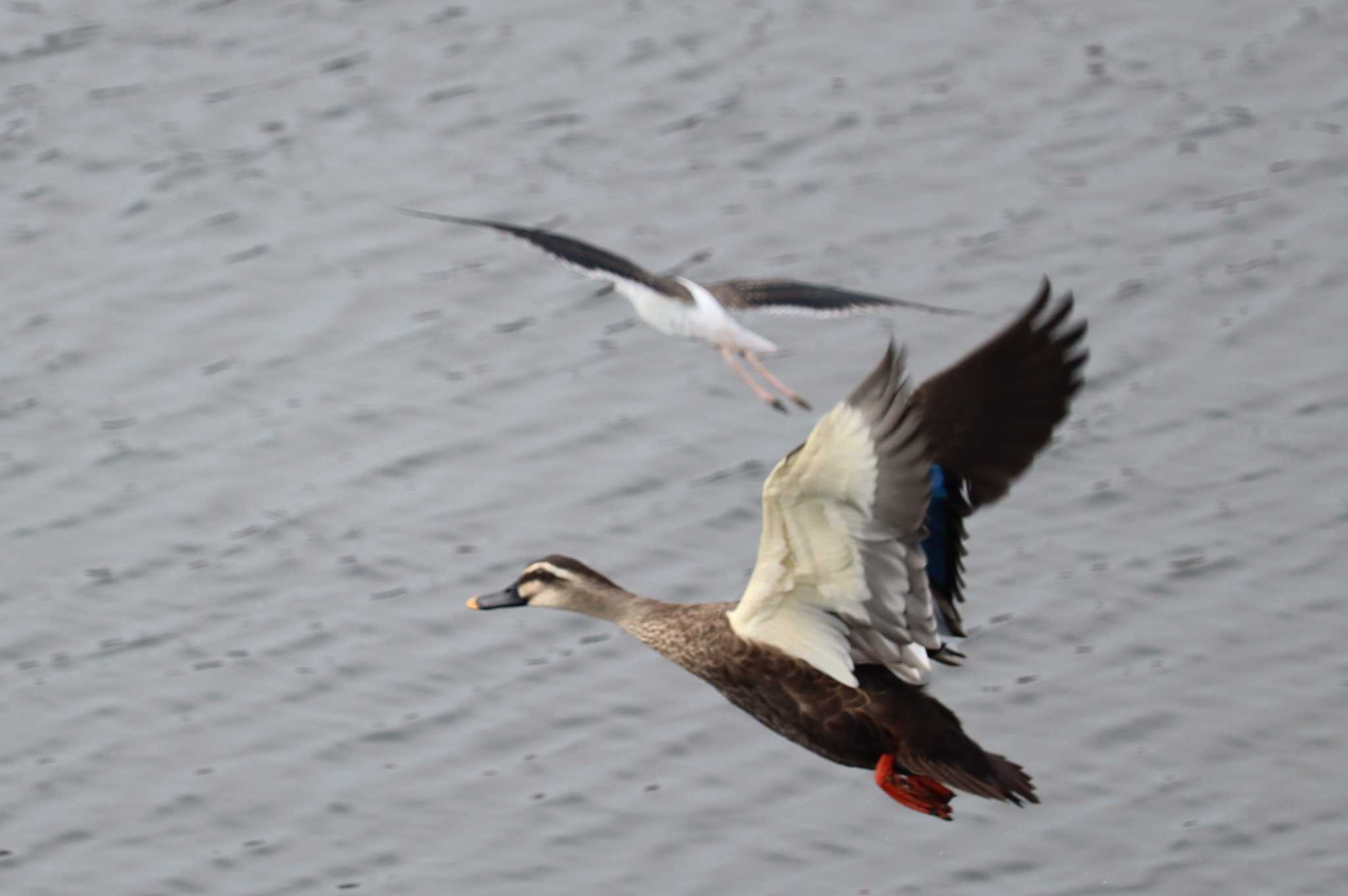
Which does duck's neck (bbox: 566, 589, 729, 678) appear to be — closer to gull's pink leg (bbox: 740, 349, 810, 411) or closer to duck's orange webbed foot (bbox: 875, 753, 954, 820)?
duck's orange webbed foot (bbox: 875, 753, 954, 820)

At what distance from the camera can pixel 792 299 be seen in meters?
12.0

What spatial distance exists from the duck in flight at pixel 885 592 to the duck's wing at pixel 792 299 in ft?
9.25

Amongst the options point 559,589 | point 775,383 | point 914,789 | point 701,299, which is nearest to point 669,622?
point 559,589

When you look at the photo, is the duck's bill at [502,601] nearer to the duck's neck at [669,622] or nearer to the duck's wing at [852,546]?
the duck's neck at [669,622]

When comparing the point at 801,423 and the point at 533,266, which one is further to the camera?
the point at 533,266

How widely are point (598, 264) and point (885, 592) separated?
383 cm

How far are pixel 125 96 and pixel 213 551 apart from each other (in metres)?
5.31

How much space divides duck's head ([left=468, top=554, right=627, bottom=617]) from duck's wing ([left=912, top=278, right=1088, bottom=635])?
180cm

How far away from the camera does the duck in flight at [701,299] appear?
38.5 ft

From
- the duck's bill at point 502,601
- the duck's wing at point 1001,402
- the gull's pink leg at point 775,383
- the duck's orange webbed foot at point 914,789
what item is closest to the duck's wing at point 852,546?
the duck's orange webbed foot at point 914,789

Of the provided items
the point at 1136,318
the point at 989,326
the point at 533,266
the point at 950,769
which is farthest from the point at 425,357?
the point at 950,769

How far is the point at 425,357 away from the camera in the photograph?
15.4 m

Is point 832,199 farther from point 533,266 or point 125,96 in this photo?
point 125,96

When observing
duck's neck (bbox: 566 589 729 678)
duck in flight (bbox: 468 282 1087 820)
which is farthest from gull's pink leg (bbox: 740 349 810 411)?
duck in flight (bbox: 468 282 1087 820)
